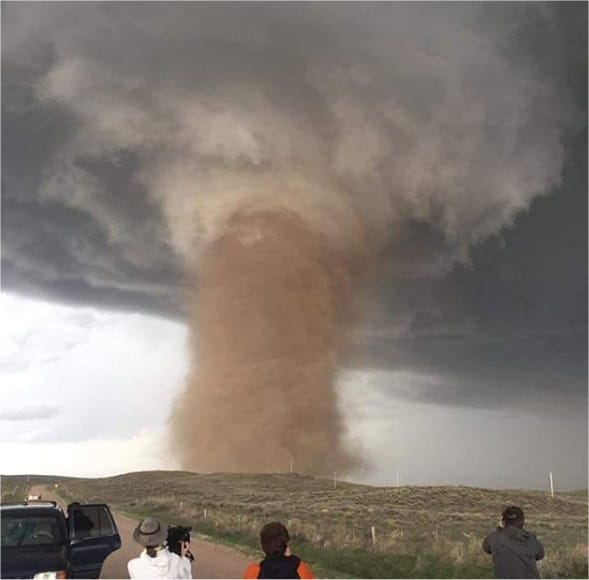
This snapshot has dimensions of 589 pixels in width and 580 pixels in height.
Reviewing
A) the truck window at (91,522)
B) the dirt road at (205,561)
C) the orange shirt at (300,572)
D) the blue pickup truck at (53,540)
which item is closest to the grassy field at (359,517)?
the dirt road at (205,561)

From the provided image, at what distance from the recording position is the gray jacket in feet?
25.1

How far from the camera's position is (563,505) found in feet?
169

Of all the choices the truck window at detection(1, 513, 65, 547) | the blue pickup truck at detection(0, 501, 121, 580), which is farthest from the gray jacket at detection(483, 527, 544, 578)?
the truck window at detection(1, 513, 65, 547)

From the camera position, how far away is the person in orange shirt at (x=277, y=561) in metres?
5.31

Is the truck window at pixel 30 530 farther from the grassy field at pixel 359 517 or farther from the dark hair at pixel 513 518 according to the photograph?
the grassy field at pixel 359 517

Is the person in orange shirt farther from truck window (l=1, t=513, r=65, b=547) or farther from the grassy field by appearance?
the grassy field

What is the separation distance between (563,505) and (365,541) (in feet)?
116

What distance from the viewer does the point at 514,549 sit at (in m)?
7.68

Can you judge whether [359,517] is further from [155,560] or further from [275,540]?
[275,540]

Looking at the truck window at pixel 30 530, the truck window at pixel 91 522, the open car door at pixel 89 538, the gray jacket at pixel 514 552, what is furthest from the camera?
the truck window at pixel 91 522

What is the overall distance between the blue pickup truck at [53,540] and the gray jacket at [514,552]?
7.08 meters

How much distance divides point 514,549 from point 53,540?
7.88 m

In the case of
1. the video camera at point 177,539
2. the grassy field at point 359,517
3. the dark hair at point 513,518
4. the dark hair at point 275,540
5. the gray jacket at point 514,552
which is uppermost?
the dark hair at point 275,540

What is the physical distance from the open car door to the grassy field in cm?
721
